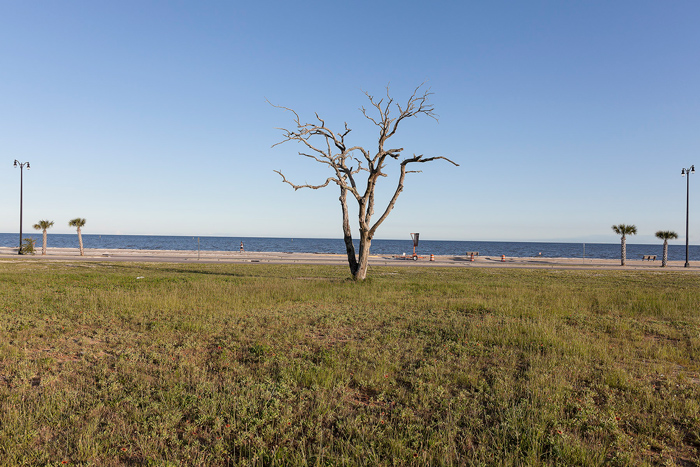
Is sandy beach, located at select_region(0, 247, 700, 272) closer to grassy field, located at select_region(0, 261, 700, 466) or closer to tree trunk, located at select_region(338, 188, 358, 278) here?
tree trunk, located at select_region(338, 188, 358, 278)

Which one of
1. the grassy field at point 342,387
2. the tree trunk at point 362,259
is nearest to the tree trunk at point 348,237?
the tree trunk at point 362,259

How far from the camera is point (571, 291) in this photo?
59.2ft

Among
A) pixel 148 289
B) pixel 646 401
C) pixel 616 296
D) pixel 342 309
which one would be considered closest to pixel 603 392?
pixel 646 401

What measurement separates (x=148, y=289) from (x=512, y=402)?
15099 millimetres

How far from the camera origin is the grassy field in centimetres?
431

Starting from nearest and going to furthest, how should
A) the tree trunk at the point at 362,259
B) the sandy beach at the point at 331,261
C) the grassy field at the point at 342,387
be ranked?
the grassy field at the point at 342,387 → the tree trunk at the point at 362,259 → the sandy beach at the point at 331,261

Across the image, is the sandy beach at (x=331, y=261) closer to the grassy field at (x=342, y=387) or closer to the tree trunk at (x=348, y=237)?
the tree trunk at (x=348, y=237)

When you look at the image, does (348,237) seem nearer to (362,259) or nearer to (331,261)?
(362,259)

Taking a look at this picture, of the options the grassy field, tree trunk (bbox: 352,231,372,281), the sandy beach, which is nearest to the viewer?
the grassy field

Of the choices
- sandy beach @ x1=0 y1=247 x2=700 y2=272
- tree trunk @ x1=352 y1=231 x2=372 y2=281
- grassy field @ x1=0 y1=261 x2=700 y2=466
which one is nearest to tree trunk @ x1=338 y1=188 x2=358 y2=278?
tree trunk @ x1=352 y1=231 x2=372 y2=281

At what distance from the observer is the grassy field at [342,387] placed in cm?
431

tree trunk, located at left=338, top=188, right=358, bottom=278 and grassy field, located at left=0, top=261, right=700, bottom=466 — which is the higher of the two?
tree trunk, located at left=338, top=188, right=358, bottom=278

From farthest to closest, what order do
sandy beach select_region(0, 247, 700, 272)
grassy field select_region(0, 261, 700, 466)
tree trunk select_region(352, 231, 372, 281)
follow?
sandy beach select_region(0, 247, 700, 272) < tree trunk select_region(352, 231, 372, 281) < grassy field select_region(0, 261, 700, 466)

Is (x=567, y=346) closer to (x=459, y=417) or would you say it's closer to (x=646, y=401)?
(x=646, y=401)
